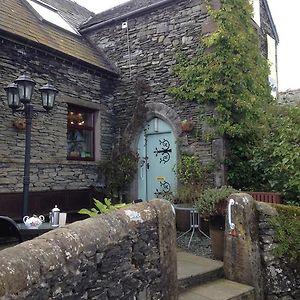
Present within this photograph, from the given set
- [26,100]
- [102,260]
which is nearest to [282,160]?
[102,260]

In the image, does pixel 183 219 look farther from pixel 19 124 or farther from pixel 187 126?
pixel 19 124

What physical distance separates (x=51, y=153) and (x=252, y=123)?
15.7 feet

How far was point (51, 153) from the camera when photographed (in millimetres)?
7836

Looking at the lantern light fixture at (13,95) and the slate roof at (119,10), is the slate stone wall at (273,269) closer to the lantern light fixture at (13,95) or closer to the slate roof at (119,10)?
the lantern light fixture at (13,95)

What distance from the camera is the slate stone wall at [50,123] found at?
6.96m

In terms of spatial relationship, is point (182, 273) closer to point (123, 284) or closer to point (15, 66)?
point (123, 284)

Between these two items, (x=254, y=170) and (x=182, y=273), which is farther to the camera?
(x=254, y=170)

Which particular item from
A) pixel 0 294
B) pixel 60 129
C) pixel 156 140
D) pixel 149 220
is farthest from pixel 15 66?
pixel 0 294

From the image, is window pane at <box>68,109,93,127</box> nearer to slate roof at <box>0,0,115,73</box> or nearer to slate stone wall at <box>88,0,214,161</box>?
slate stone wall at <box>88,0,214,161</box>

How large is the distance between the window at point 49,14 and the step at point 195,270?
7.28 m

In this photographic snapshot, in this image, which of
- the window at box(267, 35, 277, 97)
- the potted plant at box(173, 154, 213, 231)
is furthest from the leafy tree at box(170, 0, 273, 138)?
the window at box(267, 35, 277, 97)

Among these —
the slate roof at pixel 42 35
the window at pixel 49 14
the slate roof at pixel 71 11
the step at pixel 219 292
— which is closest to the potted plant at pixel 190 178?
the step at pixel 219 292

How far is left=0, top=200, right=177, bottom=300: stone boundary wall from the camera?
2229 mm

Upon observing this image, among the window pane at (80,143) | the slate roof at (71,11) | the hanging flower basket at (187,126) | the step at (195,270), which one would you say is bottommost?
the step at (195,270)
